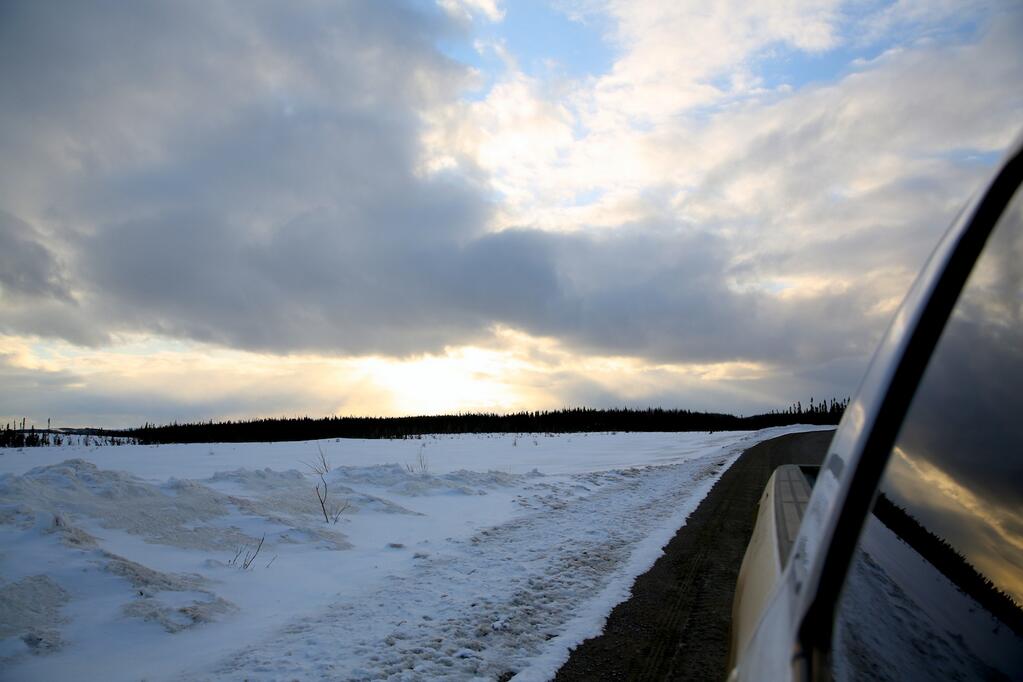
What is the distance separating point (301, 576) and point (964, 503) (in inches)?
234

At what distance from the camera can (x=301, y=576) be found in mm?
5926

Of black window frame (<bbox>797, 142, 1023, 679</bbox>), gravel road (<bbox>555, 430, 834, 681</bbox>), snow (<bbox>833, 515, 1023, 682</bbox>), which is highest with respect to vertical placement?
black window frame (<bbox>797, 142, 1023, 679</bbox>)

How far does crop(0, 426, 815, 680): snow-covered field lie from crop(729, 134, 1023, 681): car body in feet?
9.21

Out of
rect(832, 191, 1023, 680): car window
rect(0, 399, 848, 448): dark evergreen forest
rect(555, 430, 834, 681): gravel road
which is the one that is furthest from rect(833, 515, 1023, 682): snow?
rect(0, 399, 848, 448): dark evergreen forest

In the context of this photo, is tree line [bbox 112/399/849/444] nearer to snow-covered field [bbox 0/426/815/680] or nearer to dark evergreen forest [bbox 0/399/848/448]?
dark evergreen forest [bbox 0/399/848/448]

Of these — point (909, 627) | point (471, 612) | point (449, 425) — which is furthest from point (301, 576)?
point (449, 425)

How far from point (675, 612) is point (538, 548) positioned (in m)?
2.31

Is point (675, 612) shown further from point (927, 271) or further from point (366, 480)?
point (366, 480)

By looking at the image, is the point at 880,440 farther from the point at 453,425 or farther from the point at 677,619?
the point at 453,425

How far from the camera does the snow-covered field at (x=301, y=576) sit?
3947 mm

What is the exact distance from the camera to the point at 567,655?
152 inches

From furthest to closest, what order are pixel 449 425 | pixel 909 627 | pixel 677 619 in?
pixel 449 425 < pixel 677 619 < pixel 909 627

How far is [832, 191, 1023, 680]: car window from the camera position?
1100 millimetres

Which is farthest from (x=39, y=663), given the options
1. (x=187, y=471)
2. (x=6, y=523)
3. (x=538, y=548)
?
(x=187, y=471)
